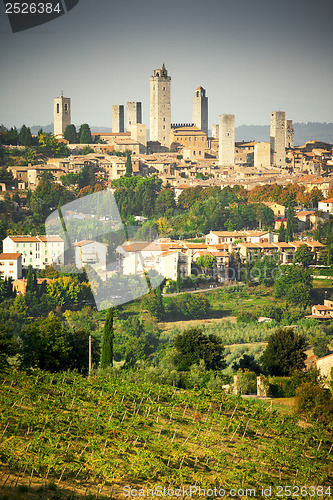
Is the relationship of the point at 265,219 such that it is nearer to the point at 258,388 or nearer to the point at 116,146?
the point at 116,146

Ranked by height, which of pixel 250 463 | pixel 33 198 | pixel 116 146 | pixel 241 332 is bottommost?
pixel 241 332

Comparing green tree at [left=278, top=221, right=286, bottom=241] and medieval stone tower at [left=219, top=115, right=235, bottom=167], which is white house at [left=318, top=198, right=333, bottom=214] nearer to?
green tree at [left=278, top=221, right=286, bottom=241]

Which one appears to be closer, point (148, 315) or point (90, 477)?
point (90, 477)

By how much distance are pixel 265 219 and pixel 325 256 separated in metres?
4.00

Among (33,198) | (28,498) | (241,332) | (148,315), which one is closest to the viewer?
(28,498)

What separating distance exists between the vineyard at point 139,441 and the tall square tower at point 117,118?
2727 centimetres

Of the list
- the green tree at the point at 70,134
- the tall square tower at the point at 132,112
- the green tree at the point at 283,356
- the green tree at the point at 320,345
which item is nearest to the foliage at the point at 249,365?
the green tree at the point at 283,356

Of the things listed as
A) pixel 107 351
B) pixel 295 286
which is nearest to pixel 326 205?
pixel 295 286

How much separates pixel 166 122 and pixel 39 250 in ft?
50.2

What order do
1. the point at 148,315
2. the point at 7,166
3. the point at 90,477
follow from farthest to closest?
the point at 7,166 → the point at 148,315 → the point at 90,477

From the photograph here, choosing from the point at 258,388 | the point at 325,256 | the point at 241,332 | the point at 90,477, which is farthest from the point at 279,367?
the point at 325,256

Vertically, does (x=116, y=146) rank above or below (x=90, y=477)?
above

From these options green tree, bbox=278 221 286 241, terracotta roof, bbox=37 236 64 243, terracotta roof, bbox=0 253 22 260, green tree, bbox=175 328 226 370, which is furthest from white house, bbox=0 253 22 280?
green tree, bbox=175 328 226 370

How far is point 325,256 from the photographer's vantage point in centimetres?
2239
